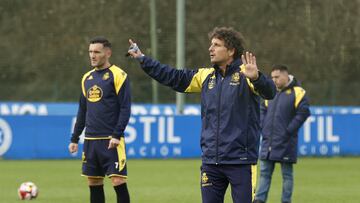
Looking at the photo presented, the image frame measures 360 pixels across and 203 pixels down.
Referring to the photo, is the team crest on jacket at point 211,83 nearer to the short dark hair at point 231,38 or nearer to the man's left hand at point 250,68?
the short dark hair at point 231,38

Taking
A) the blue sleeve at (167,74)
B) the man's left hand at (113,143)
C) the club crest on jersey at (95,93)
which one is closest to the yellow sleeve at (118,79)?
the club crest on jersey at (95,93)

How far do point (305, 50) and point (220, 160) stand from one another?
27.3 meters

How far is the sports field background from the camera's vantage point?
13609mm

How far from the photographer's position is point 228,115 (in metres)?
7.94

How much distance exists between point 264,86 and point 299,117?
446 cm

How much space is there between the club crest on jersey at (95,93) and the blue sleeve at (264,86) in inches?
111

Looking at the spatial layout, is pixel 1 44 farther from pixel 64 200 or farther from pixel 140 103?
pixel 64 200

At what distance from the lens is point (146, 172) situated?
1853 centimetres

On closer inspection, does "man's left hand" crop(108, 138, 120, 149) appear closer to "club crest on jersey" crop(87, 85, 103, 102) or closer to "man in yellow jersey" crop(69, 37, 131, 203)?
"man in yellow jersey" crop(69, 37, 131, 203)

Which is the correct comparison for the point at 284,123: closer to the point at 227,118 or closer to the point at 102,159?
the point at 102,159

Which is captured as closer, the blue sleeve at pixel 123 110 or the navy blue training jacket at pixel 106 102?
the blue sleeve at pixel 123 110

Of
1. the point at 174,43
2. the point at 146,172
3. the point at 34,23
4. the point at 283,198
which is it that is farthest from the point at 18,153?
the point at 34,23

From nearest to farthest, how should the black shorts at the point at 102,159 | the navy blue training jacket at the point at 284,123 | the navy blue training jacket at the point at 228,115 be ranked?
the navy blue training jacket at the point at 228,115, the black shorts at the point at 102,159, the navy blue training jacket at the point at 284,123

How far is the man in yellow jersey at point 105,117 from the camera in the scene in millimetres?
10078
